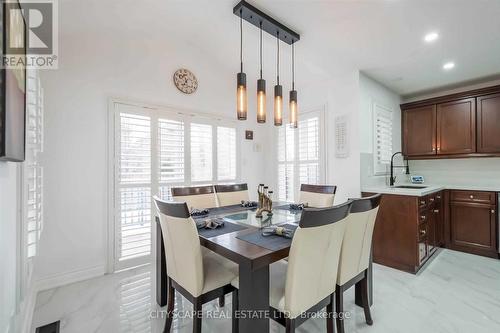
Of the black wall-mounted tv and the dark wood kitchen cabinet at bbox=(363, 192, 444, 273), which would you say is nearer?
the black wall-mounted tv

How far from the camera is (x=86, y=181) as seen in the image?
258 cm

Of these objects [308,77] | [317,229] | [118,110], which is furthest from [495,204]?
[118,110]

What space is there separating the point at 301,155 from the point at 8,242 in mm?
3446

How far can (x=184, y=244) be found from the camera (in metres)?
1.43

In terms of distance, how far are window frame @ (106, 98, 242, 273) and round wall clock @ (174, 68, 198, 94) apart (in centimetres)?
32

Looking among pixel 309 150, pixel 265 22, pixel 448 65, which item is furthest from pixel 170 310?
pixel 448 65

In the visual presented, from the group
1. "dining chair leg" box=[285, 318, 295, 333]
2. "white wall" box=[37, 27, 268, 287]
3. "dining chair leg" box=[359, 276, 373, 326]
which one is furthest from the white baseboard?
"dining chair leg" box=[359, 276, 373, 326]

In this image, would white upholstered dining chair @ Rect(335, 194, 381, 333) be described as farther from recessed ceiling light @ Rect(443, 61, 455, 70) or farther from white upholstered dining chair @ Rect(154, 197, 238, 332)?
recessed ceiling light @ Rect(443, 61, 455, 70)

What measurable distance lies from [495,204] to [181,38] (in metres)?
4.79

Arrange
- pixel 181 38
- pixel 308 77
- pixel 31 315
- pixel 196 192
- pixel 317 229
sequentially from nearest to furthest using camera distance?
pixel 317 229
pixel 31 315
pixel 196 192
pixel 181 38
pixel 308 77

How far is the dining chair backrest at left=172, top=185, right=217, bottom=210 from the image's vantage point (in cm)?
245

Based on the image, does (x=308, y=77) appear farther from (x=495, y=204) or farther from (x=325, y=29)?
(x=495, y=204)

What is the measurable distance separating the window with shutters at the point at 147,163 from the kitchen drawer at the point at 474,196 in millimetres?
3599

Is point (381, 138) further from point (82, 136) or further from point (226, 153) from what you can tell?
point (82, 136)
